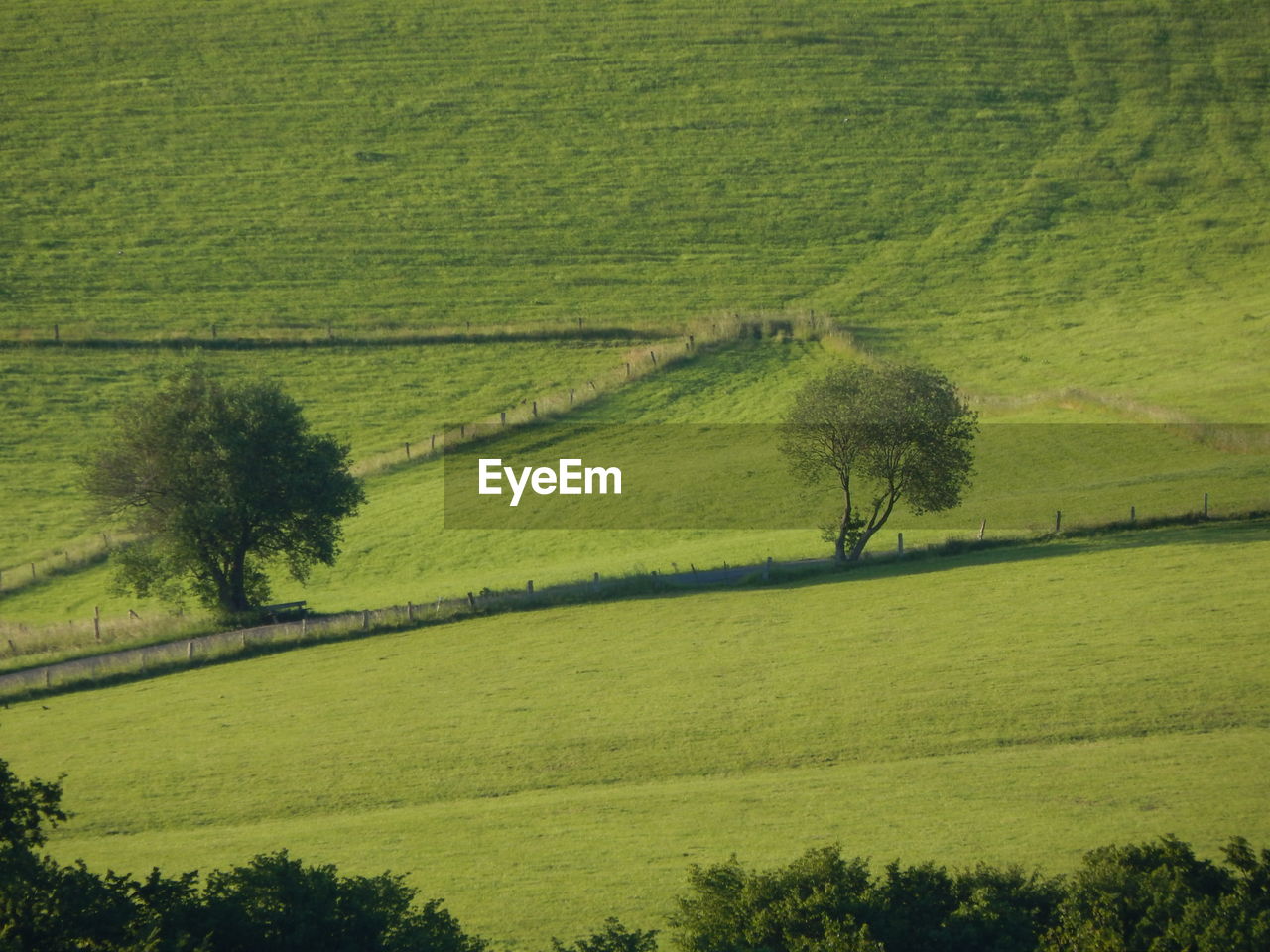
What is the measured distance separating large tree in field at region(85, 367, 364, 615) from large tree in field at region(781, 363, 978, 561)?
1561 cm

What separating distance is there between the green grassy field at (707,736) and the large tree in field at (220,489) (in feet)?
19.8

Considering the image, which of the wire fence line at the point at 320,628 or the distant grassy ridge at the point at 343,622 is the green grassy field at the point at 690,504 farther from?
the wire fence line at the point at 320,628

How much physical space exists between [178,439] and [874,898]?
3307 centimetres

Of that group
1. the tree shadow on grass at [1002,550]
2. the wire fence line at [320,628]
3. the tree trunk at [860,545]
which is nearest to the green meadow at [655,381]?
the tree shadow on grass at [1002,550]

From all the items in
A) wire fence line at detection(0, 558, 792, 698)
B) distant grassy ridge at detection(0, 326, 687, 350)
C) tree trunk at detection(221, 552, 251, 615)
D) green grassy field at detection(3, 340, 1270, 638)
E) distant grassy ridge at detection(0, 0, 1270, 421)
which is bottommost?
wire fence line at detection(0, 558, 792, 698)

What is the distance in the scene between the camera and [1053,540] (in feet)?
156

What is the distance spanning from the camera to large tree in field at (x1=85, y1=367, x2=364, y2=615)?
46688 mm

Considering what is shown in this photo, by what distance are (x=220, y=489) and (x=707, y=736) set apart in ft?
66.3

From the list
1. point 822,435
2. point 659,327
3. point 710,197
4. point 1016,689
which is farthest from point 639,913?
point 710,197

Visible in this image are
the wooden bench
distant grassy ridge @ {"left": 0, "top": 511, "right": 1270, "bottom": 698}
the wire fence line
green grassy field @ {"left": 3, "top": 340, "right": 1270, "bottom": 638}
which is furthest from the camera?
green grassy field @ {"left": 3, "top": 340, "right": 1270, "bottom": 638}

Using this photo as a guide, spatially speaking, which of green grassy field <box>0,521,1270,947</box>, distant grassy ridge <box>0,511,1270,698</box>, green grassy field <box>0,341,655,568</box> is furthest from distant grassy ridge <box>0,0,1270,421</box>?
green grassy field <box>0,521,1270,947</box>

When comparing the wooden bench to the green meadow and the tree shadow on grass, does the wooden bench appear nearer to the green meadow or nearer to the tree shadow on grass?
the green meadow
